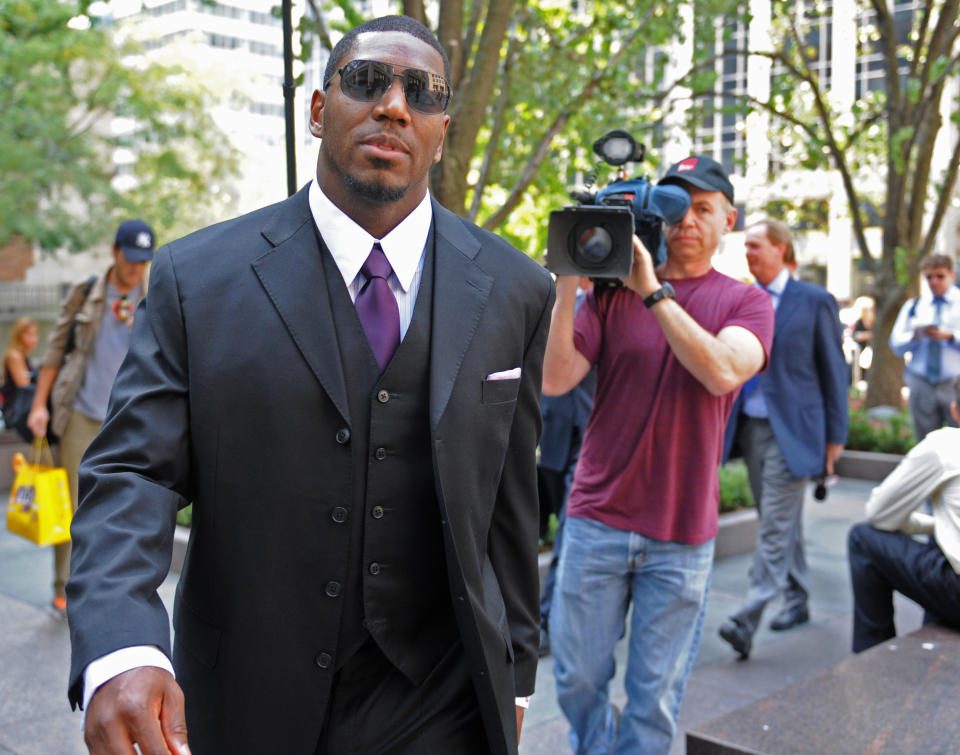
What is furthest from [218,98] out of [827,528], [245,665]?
[245,665]

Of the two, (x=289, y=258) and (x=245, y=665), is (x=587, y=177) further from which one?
(x=245, y=665)

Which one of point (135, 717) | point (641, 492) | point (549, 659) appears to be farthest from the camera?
point (549, 659)

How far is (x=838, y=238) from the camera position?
144 feet

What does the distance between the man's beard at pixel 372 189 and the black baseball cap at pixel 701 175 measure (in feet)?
6.35

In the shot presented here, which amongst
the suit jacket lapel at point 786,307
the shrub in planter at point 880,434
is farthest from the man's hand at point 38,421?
the shrub in planter at point 880,434

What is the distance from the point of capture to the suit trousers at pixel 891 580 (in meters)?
4.86

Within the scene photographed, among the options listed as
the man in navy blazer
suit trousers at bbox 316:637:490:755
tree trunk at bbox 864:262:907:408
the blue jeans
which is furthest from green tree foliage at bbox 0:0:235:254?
suit trousers at bbox 316:637:490:755

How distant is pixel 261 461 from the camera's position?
82.4 inches

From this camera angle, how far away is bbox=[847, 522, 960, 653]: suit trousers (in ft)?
15.9

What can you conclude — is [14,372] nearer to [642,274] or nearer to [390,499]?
[642,274]

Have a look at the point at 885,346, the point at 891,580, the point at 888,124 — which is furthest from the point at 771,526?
the point at 888,124

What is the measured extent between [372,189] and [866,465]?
1107 cm

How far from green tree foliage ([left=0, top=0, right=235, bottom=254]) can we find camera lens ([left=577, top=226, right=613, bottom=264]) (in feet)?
36.1

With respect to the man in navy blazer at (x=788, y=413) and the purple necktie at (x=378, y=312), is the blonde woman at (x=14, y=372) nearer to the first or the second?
the man in navy blazer at (x=788, y=413)
